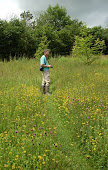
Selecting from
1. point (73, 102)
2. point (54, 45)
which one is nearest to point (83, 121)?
point (73, 102)

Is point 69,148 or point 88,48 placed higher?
point 88,48

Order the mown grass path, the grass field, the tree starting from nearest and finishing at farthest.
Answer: the grass field, the mown grass path, the tree

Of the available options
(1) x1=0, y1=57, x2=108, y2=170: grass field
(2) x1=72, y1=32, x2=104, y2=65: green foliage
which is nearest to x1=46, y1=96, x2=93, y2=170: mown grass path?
(1) x1=0, y1=57, x2=108, y2=170: grass field

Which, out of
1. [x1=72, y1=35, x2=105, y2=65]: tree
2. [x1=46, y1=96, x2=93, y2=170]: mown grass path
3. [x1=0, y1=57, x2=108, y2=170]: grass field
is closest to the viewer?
[x1=0, y1=57, x2=108, y2=170]: grass field

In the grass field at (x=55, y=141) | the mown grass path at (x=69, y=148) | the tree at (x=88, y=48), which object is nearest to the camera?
the grass field at (x=55, y=141)

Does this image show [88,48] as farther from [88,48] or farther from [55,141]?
[55,141]

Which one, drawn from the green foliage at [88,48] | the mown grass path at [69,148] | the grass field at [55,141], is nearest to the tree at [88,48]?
the green foliage at [88,48]

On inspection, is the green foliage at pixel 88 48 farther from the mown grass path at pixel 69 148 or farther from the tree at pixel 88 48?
the mown grass path at pixel 69 148

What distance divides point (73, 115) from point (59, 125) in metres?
0.45

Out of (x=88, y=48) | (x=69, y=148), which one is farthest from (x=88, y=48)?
(x=69, y=148)

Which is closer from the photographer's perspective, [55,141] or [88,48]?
[55,141]

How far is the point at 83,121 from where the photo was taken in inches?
153

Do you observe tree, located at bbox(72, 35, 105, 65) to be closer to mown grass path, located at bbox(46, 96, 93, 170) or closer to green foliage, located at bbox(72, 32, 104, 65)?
green foliage, located at bbox(72, 32, 104, 65)

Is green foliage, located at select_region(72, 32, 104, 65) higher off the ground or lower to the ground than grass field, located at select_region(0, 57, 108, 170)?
higher
